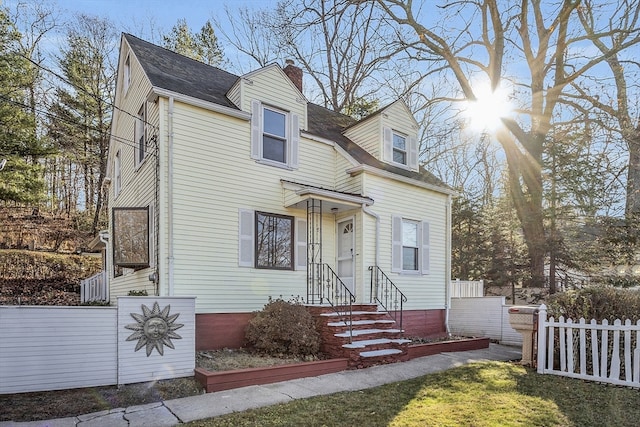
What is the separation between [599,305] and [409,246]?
519 cm

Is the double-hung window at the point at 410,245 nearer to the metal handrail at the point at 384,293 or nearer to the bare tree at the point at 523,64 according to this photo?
the metal handrail at the point at 384,293

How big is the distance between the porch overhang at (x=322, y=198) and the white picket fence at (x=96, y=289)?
742 centimetres

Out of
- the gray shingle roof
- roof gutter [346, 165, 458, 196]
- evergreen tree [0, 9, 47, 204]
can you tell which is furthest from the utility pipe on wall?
evergreen tree [0, 9, 47, 204]

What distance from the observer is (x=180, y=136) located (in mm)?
8297

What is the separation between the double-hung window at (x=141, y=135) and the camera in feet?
30.9

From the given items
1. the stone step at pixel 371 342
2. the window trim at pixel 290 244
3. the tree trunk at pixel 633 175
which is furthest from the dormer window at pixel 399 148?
the tree trunk at pixel 633 175

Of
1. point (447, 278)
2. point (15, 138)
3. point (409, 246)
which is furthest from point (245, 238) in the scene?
point (15, 138)

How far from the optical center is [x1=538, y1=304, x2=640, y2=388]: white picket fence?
5.96 metres

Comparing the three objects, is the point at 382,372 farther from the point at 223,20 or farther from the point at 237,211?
the point at 223,20

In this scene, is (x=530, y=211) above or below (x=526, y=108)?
below

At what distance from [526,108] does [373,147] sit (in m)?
8.96

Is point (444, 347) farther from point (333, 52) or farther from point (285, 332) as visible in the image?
point (333, 52)

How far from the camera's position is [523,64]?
17.5 meters

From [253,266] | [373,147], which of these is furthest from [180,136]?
[373,147]
